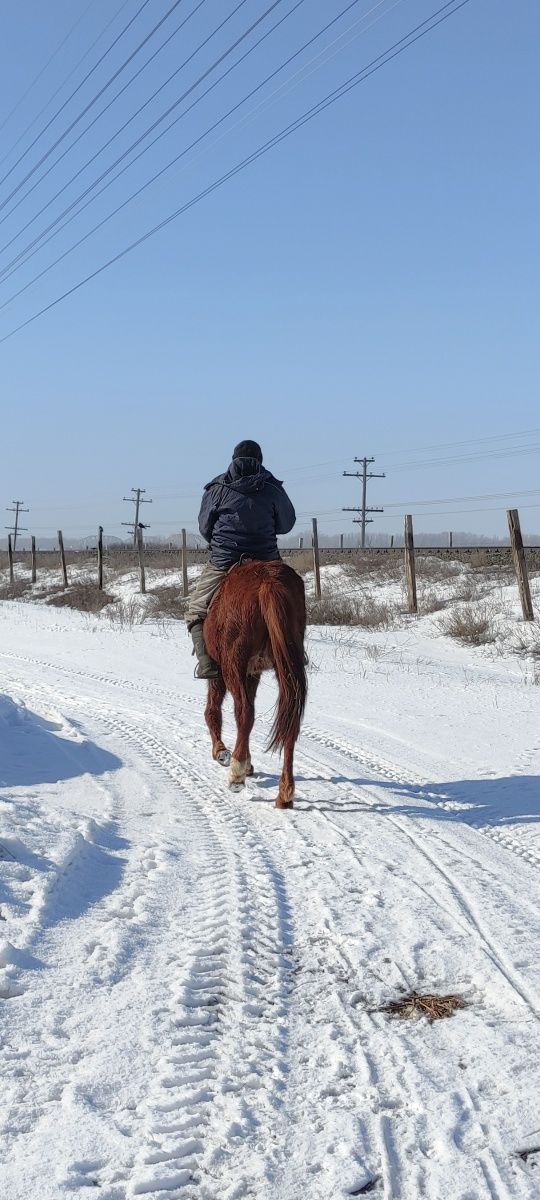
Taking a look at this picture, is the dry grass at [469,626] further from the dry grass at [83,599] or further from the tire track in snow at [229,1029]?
the dry grass at [83,599]

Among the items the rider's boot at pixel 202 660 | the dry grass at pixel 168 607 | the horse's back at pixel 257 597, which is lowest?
the dry grass at pixel 168 607

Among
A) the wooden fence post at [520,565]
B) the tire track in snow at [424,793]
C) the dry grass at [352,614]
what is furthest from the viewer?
the dry grass at [352,614]

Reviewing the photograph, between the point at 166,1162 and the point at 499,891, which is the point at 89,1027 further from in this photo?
the point at 499,891

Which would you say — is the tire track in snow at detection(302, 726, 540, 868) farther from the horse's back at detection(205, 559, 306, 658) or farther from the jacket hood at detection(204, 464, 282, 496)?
the jacket hood at detection(204, 464, 282, 496)

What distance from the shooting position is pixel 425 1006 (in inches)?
126

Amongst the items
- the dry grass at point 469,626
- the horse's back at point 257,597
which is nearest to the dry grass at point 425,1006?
the horse's back at point 257,597

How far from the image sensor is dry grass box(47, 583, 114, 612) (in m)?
31.6

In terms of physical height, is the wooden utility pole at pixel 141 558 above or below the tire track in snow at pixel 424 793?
above

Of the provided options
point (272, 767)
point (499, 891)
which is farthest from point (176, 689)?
point (499, 891)

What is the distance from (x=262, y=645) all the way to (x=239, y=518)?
1048 mm

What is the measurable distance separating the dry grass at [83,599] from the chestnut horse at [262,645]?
78.4 ft

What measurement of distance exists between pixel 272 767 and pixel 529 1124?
5.06m

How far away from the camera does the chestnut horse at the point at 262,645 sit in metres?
6.22

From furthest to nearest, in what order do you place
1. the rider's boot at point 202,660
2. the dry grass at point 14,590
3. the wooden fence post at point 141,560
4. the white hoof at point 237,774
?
the dry grass at point 14,590 → the wooden fence post at point 141,560 → the rider's boot at point 202,660 → the white hoof at point 237,774
